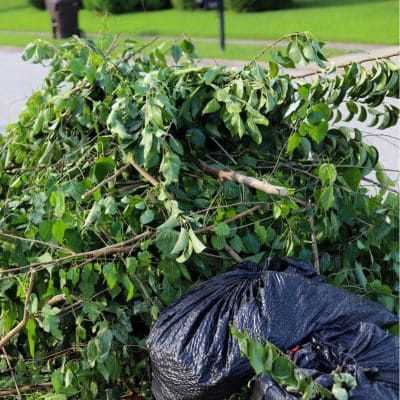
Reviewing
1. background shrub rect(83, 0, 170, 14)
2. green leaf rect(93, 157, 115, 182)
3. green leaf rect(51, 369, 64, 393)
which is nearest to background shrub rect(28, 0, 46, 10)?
background shrub rect(83, 0, 170, 14)

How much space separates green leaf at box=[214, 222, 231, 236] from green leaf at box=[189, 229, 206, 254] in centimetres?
10

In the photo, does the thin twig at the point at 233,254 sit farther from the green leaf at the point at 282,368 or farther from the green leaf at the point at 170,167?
the green leaf at the point at 282,368

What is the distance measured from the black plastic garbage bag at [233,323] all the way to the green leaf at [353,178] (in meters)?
0.60

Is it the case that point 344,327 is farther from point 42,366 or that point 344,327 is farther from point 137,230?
point 42,366

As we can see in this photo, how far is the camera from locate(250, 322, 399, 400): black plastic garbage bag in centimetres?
207

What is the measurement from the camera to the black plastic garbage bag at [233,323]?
2.30m

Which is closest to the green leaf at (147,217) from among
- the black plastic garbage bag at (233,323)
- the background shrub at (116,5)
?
the black plastic garbage bag at (233,323)

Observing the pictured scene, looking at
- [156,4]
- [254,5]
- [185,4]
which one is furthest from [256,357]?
[156,4]

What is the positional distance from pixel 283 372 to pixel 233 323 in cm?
37

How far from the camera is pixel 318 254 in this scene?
296 centimetres

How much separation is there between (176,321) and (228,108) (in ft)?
2.75

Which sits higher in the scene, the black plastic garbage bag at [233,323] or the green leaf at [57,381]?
the black plastic garbage bag at [233,323]

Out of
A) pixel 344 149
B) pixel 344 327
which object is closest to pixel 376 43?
pixel 344 149

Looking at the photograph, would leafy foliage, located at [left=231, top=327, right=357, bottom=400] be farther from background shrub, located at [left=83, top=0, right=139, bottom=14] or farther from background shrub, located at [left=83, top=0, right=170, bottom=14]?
background shrub, located at [left=83, top=0, right=139, bottom=14]
